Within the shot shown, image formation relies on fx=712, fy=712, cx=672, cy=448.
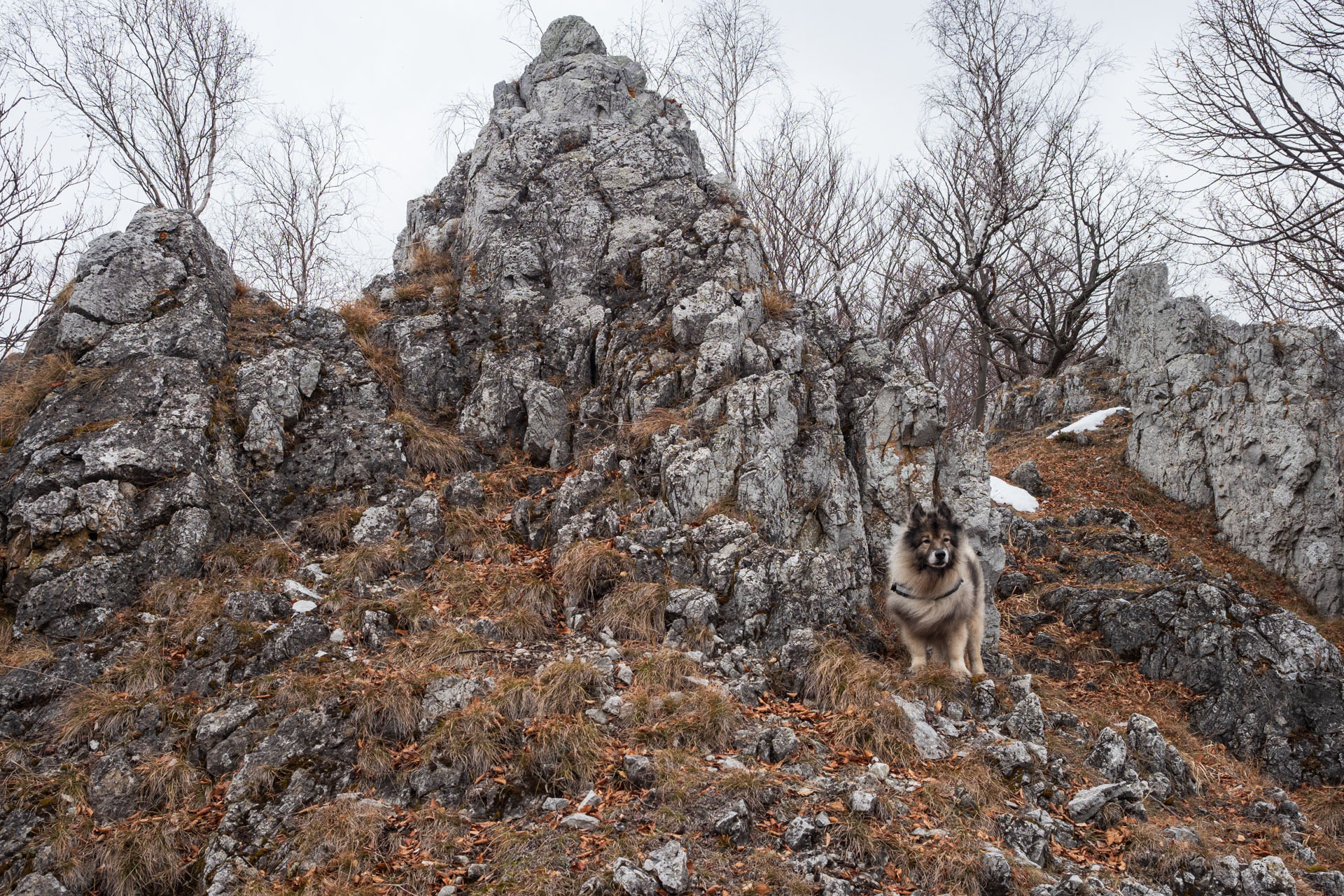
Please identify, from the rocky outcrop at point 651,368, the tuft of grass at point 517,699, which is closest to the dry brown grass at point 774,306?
the rocky outcrop at point 651,368

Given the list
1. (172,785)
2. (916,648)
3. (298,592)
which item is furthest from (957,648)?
(172,785)

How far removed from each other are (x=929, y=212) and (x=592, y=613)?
15.0 metres

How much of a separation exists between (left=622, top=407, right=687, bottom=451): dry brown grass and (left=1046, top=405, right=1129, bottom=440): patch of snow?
11.3m

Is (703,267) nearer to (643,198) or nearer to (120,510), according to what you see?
(643,198)

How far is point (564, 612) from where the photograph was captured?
675 centimetres

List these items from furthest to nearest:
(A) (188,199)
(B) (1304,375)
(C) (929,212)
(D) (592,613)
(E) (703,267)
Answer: (C) (929,212) → (A) (188,199) → (B) (1304,375) → (E) (703,267) → (D) (592,613)

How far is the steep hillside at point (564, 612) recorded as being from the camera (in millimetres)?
4531

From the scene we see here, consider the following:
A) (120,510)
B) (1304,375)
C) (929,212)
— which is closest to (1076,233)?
(929,212)

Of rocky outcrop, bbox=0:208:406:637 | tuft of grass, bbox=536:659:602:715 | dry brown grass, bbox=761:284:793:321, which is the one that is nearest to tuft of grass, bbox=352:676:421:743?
tuft of grass, bbox=536:659:602:715

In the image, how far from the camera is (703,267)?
9406 millimetres

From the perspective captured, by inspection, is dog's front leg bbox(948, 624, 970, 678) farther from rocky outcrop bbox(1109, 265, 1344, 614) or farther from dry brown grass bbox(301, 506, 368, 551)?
rocky outcrop bbox(1109, 265, 1344, 614)

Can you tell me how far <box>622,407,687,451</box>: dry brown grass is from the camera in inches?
308

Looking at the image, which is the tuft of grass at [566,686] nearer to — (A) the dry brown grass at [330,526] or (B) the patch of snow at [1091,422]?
(A) the dry brown grass at [330,526]

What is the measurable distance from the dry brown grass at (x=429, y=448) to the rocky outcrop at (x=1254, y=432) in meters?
11.9
